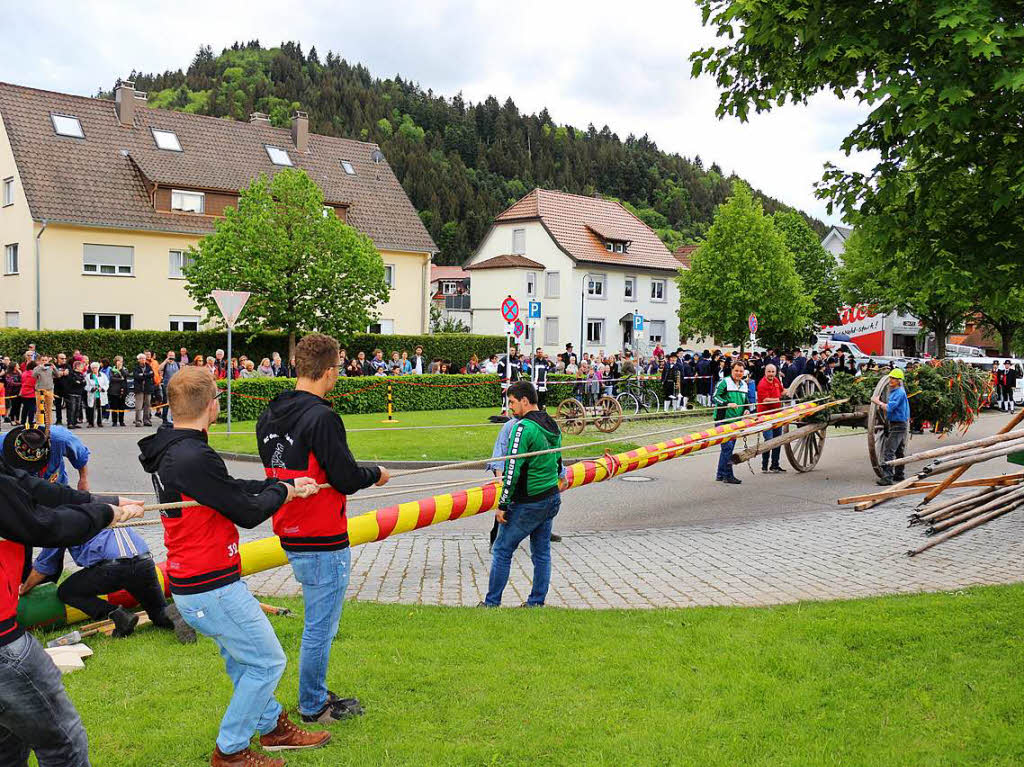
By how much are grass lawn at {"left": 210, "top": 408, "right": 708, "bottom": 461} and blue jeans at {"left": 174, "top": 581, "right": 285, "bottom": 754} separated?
969 centimetres

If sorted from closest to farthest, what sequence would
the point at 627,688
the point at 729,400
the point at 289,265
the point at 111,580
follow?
the point at 627,688
the point at 111,580
the point at 729,400
the point at 289,265

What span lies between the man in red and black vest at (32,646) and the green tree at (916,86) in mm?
6319

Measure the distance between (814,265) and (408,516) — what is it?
6435 cm

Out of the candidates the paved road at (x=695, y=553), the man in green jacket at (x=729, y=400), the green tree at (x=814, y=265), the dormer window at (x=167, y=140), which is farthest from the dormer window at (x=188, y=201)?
the green tree at (x=814, y=265)

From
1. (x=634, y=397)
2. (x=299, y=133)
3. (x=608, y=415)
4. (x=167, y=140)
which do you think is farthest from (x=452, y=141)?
(x=608, y=415)

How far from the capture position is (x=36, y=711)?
323cm

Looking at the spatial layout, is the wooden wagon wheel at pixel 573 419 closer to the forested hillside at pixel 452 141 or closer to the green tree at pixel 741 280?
the green tree at pixel 741 280

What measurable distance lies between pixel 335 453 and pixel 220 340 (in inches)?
1237

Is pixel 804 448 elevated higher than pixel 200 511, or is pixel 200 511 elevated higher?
pixel 200 511

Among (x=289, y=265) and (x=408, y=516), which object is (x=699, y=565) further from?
(x=289, y=265)

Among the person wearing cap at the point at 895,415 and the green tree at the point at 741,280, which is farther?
the green tree at the point at 741,280

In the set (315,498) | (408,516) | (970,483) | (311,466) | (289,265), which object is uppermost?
(289,265)

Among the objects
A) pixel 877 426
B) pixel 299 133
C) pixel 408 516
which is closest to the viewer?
pixel 408 516

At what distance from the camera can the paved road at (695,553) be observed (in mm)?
7699
